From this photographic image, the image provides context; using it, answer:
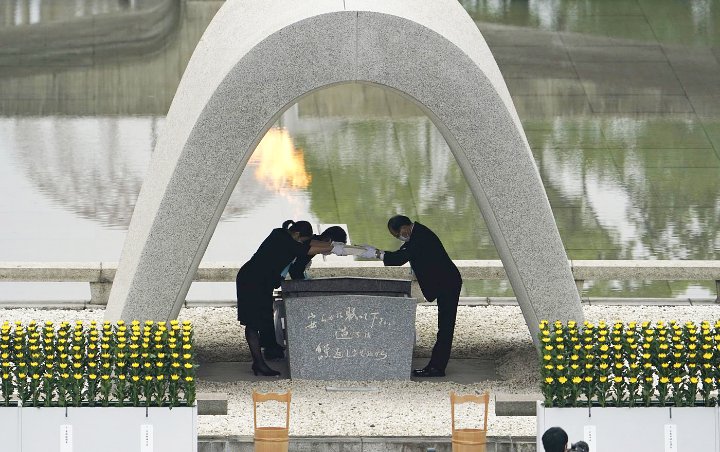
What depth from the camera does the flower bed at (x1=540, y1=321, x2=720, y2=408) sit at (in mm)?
13867

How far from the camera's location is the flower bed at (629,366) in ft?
45.5

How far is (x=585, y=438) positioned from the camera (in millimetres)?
13711

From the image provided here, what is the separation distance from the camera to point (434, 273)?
1717 cm

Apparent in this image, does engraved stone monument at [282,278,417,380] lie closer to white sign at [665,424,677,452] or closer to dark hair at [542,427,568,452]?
white sign at [665,424,677,452]

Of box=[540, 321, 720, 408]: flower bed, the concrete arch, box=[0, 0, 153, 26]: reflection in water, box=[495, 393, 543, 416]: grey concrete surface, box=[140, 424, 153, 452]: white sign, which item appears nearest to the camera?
box=[140, 424, 153, 452]: white sign

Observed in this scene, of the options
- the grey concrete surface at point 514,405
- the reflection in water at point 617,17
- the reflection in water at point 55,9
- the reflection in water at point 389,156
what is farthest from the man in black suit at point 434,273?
the reflection in water at point 55,9

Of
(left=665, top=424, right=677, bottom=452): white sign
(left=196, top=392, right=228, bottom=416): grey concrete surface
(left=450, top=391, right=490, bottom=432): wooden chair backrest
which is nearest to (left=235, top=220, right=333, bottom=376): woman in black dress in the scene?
(left=196, top=392, right=228, bottom=416): grey concrete surface

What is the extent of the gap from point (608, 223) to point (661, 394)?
35.5 ft

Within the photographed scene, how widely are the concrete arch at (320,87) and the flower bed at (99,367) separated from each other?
167 cm

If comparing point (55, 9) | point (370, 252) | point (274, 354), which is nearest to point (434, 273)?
point (370, 252)

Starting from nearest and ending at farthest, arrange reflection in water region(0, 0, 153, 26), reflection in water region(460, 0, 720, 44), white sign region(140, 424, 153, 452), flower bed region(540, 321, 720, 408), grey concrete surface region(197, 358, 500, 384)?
1. white sign region(140, 424, 153, 452)
2. flower bed region(540, 321, 720, 408)
3. grey concrete surface region(197, 358, 500, 384)
4. reflection in water region(460, 0, 720, 44)
5. reflection in water region(0, 0, 153, 26)

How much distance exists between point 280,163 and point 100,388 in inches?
536

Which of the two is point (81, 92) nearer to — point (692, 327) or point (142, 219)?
point (142, 219)

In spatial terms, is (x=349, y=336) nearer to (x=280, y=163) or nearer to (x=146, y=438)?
(x=146, y=438)
